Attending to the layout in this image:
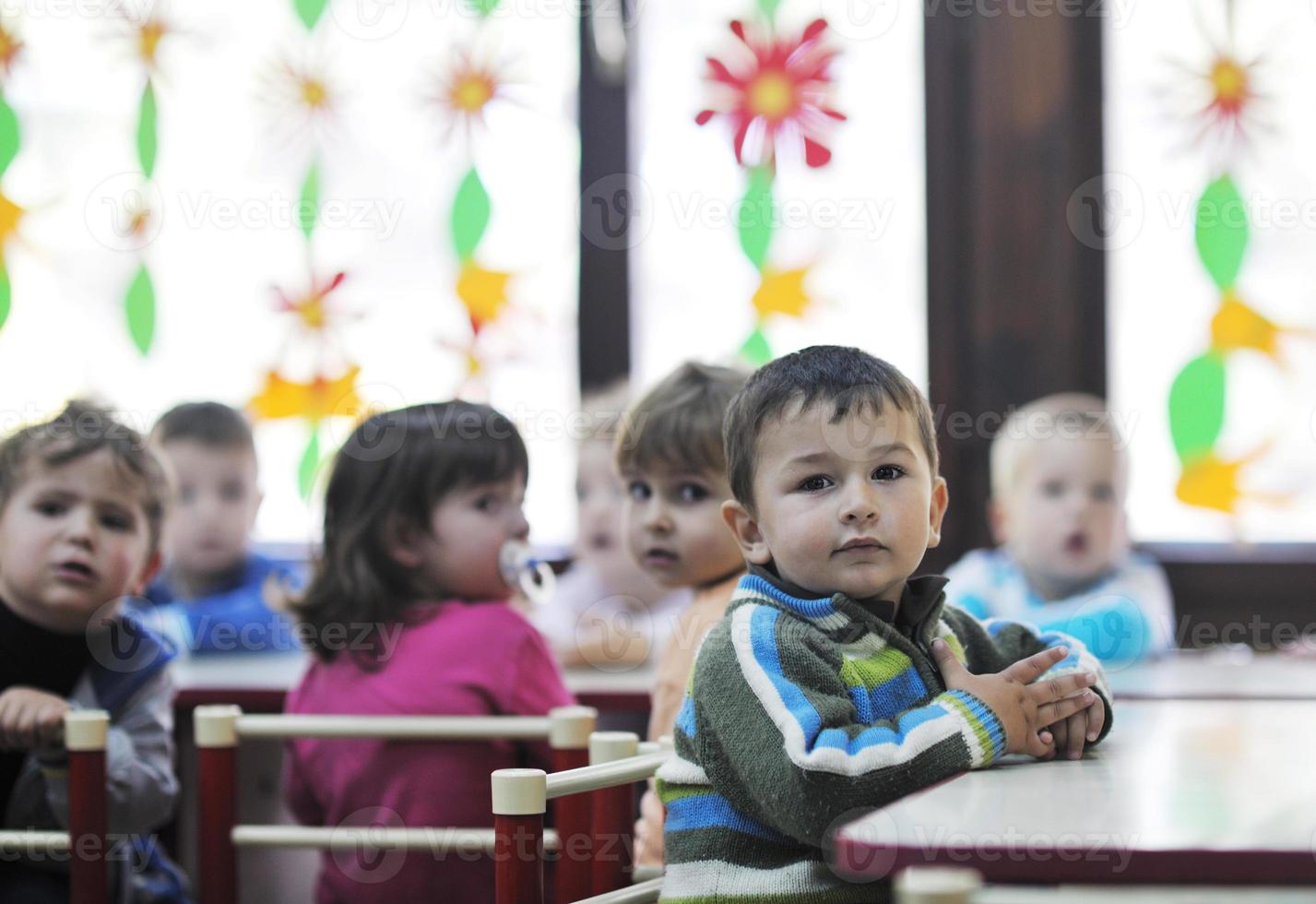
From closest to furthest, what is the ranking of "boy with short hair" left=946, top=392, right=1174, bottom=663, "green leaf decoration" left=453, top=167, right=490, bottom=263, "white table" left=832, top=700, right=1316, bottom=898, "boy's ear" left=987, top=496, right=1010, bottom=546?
"white table" left=832, top=700, right=1316, bottom=898 < "boy with short hair" left=946, top=392, right=1174, bottom=663 < "boy's ear" left=987, top=496, right=1010, bottom=546 < "green leaf decoration" left=453, top=167, right=490, bottom=263

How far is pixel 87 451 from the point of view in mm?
1588

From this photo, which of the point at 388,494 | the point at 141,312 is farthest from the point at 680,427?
the point at 141,312

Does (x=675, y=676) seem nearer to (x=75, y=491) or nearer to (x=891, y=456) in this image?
(x=891, y=456)

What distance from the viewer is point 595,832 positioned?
123cm

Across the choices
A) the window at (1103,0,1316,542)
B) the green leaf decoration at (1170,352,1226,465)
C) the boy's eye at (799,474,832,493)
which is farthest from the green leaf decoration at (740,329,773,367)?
the boy's eye at (799,474,832,493)

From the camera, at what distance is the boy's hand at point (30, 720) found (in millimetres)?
1401

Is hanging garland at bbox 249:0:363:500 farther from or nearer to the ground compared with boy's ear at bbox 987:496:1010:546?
farther from the ground

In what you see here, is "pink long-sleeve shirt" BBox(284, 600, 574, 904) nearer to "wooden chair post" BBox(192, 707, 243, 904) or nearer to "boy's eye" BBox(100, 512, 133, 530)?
"wooden chair post" BBox(192, 707, 243, 904)

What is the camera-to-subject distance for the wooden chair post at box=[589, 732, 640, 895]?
121 cm

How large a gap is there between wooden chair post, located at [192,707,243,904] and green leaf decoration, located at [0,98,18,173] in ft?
5.32

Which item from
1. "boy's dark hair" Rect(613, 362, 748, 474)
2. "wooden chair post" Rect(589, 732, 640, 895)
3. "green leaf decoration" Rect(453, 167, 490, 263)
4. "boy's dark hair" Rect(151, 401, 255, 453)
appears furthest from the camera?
"green leaf decoration" Rect(453, 167, 490, 263)

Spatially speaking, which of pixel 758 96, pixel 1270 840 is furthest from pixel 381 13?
pixel 1270 840

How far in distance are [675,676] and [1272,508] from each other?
140 cm

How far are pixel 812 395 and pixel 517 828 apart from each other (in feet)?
1.12
